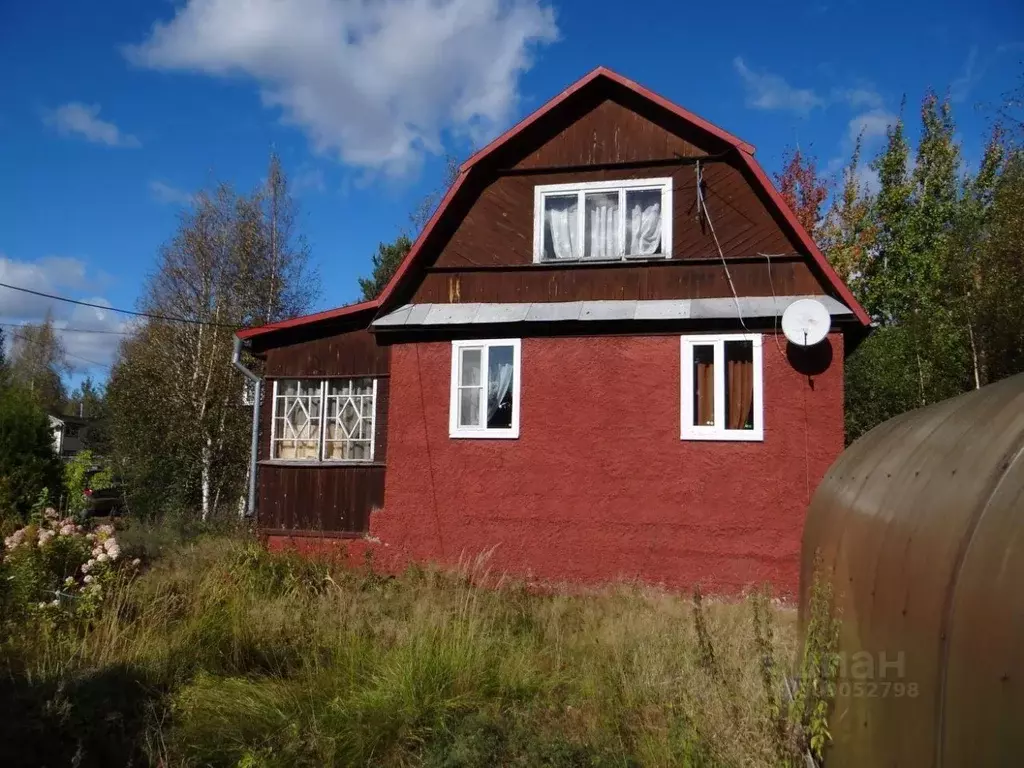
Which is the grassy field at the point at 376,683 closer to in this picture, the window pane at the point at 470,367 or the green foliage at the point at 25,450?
the window pane at the point at 470,367

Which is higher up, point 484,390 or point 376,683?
point 484,390

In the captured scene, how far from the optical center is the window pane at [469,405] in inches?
392

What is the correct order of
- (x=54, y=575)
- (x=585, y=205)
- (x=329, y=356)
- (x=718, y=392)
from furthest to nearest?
(x=329, y=356) → (x=585, y=205) → (x=718, y=392) → (x=54, y=575)

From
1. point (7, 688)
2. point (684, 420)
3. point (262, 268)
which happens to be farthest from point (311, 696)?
point (262, 268)

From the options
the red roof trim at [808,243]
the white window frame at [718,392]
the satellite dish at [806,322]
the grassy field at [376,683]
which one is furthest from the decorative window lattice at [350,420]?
the red roof trim at [808,243]

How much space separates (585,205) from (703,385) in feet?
9.96

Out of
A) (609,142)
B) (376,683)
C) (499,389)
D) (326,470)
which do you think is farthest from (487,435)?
(376,683)

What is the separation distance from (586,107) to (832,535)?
25.5 feet

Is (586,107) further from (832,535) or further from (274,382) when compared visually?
(832,535)

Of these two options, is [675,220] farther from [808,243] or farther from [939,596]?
[939,596]

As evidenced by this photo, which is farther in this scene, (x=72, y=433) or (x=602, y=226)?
(x=72, y=433)

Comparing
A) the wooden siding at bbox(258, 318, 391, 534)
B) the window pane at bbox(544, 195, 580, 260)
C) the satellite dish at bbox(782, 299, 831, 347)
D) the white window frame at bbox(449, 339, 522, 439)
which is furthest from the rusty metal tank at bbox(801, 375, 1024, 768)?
the wooden siding at bbox(258, 318, 391, 534)

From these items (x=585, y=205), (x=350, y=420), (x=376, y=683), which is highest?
(x=585, y=205)

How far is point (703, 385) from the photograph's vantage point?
9.20 meters
